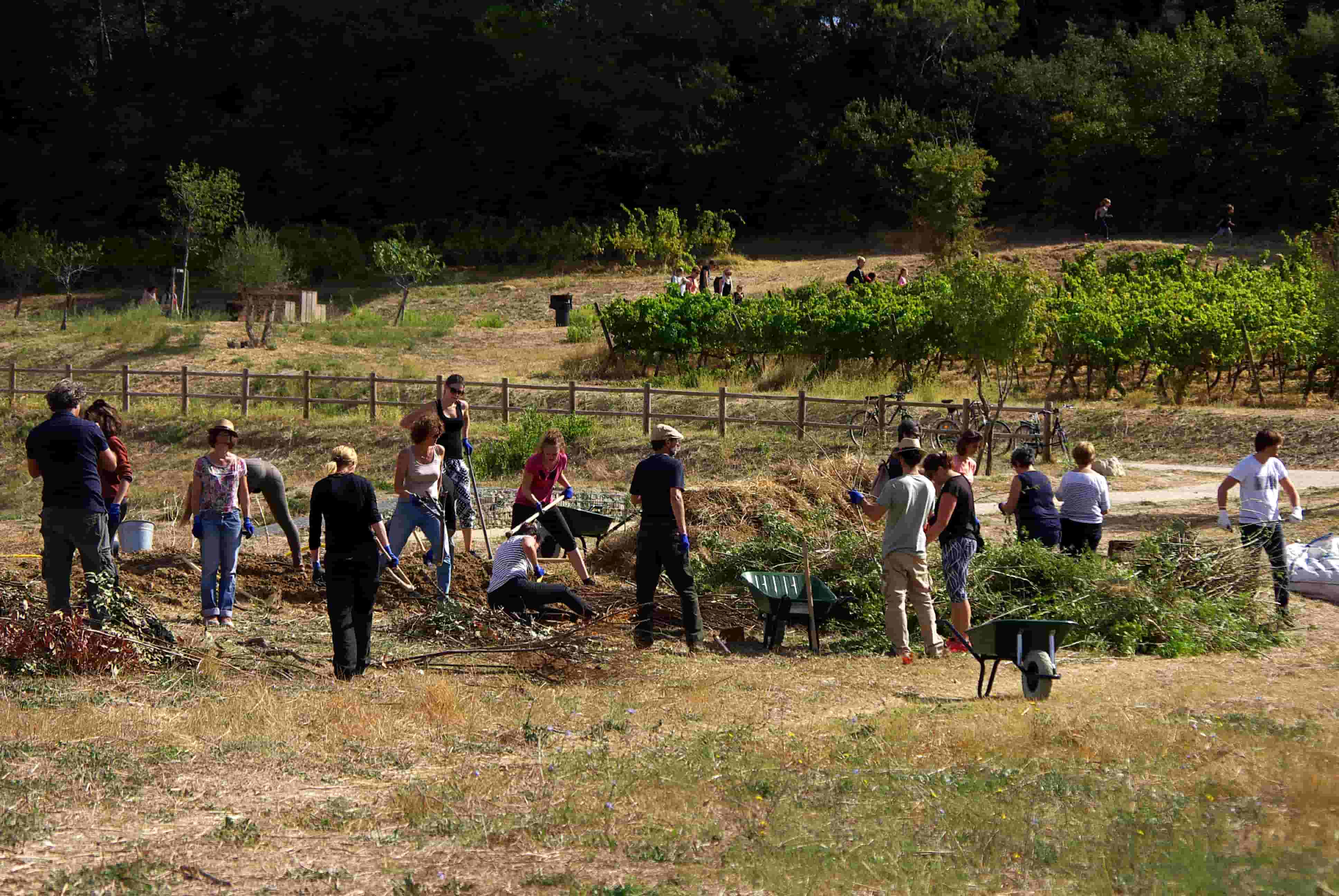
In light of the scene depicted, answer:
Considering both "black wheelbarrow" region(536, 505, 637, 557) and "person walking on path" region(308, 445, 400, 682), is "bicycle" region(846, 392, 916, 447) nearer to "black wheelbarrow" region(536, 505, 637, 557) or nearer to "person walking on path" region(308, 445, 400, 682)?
"black wheelbarrow" region(536, 505, 637, 557)

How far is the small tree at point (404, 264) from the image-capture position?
3988 centimetres

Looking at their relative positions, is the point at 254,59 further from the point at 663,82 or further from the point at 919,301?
the point at 919,301

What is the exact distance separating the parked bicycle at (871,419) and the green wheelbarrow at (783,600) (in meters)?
11.0

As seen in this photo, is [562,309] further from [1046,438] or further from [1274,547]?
[1274,547]

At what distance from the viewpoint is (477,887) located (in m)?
5.39

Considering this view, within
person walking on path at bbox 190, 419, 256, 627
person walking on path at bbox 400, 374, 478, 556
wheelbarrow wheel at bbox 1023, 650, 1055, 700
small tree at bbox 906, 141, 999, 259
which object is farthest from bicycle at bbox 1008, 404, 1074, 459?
small tree at bbox 906, 141, 999, 259

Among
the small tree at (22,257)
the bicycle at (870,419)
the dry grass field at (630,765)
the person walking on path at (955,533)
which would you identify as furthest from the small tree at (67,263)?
the person walking on path at (955,533)

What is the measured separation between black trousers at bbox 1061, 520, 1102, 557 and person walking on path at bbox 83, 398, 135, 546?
6.66 metres

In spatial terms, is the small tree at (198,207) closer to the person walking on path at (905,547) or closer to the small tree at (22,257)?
the small tree at (22,257)

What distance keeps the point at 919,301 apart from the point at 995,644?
19.1 metres

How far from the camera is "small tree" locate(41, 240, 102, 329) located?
139 ft

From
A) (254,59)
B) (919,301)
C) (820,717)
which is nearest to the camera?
(820,717)

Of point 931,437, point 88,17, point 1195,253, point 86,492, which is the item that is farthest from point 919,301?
point 88,17

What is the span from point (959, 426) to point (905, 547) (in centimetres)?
1197
